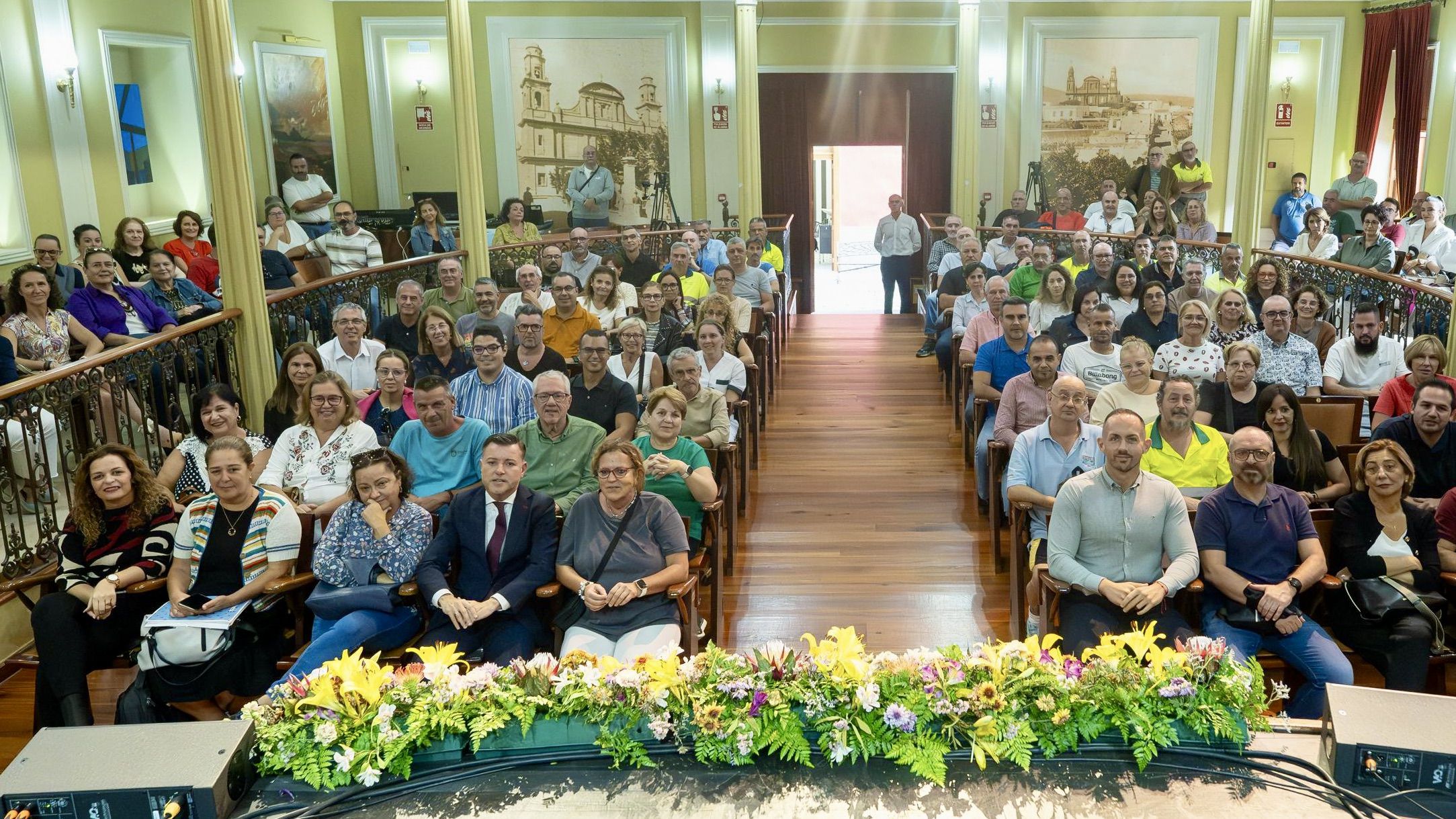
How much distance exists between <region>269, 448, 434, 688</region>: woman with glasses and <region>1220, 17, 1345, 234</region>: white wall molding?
12207 millimetres

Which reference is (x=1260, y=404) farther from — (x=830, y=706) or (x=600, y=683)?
(x=600, y=683)

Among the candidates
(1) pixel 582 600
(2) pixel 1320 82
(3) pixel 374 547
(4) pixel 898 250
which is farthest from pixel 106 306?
(2) pixel 1320 82

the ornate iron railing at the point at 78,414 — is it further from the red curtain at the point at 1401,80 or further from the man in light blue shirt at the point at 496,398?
the red curtain at the point at 1401,80

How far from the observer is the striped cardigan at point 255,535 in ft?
12.7

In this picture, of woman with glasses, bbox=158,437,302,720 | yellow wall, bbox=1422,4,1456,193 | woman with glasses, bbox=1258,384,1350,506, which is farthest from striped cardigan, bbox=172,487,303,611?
yellow wall, bbox=1422,4,1456,193

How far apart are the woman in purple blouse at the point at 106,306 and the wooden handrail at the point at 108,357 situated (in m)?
0.86

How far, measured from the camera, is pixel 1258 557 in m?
3.78

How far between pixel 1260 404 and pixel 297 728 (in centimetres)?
376

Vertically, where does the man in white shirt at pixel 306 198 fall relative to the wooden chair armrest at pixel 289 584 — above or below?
above

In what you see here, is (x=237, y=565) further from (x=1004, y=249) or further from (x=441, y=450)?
(x=1004, y=249)

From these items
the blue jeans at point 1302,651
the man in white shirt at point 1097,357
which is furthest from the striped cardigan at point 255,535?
the man in white shirt at point 1097,357

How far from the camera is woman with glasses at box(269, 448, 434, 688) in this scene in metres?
3.82

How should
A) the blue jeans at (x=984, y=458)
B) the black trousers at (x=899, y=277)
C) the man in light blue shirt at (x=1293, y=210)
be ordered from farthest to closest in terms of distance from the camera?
the man in light blue shirt at (x=1293, y=210) → the black trousers at (x=899, y=277) → the blue jeans at (x=984, y=458)

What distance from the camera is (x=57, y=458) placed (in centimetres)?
563
